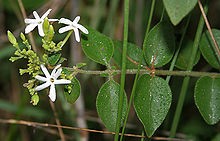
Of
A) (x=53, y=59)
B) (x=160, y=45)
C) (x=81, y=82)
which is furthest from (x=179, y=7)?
(x=81, y=82)

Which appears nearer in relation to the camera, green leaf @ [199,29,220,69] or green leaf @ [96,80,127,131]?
green leaf @ [96,80,127,131]

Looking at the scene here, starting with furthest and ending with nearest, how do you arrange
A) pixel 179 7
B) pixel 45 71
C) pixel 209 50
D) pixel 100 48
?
pixel 209 50 → pixel 100 48 → pixel 45 71 → pixel 179 7

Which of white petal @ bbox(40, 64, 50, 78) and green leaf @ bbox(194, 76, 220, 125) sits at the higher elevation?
white petal @ bbox(40, 64, 50, 78)

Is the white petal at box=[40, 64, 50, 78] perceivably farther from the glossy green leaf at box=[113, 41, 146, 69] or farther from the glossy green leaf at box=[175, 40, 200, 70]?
the glossy green leaf at box=[175, 40, 200, 70]

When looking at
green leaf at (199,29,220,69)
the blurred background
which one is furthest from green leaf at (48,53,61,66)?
the blurred background

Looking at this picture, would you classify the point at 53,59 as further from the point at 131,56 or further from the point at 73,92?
the point at 131,56

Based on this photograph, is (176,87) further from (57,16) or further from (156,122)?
(156,122)
